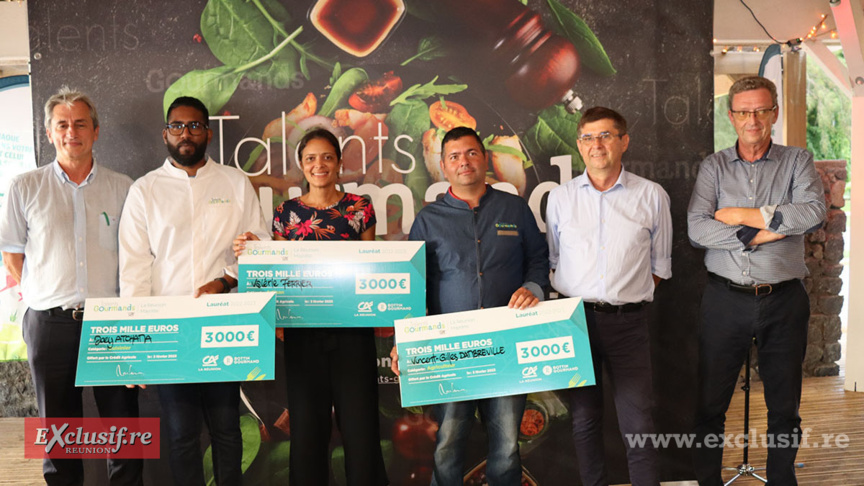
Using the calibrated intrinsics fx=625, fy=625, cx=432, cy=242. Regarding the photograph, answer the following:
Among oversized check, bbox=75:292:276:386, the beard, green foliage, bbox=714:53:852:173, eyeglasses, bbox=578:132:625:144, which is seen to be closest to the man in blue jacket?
eyeglasses, bbox=578:132:625:144

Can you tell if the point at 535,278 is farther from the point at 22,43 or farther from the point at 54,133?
the point at 22,43

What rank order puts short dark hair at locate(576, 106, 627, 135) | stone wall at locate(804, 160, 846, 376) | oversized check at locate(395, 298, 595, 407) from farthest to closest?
stone wall at locate(804, 160, 846, 376), short dark hair at locate(576, 106, 627, 135), oversized check at locate(395, 298, 595, 407)

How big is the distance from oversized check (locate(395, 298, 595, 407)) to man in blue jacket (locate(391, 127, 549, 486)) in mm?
82

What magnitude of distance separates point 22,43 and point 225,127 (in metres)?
2.61

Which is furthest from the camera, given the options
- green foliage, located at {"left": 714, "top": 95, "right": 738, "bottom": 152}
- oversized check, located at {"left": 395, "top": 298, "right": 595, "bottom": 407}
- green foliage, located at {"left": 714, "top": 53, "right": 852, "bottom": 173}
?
green foliage, located at {"left": 714, "top": 53, "right": 852, "bottom": 173}

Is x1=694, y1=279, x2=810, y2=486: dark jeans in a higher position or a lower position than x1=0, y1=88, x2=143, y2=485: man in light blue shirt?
lower

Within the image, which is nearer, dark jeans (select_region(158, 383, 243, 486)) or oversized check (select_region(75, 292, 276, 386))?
oversized check (select_region(75, 292, 276, 386))

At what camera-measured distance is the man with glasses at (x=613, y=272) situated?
2627 mm

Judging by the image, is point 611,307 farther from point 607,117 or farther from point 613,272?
point 607,117

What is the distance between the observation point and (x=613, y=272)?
262cm

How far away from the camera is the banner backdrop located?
331cm

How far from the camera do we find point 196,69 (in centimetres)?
331

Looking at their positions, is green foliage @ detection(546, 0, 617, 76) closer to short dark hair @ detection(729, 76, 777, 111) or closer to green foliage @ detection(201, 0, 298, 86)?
short dark hair @ detection(729, 76, 777, 111)

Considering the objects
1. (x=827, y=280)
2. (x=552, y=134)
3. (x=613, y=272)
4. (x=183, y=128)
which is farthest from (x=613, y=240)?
(x=827, y=280)
